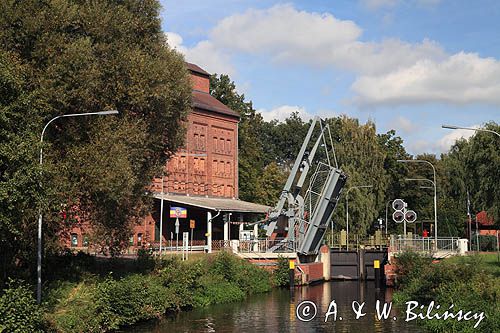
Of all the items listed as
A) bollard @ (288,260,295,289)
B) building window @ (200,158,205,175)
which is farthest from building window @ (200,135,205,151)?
bollard @ (288,260,295,289)

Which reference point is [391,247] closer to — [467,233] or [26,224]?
[26,224]

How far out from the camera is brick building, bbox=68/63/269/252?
57625 mm

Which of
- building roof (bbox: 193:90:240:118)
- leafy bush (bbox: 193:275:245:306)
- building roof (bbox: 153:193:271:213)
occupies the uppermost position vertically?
building roof (bbox: 193:90:240:118)

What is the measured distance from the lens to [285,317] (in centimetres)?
3173

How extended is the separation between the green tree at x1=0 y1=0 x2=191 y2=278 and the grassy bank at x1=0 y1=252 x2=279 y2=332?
86.8 inches

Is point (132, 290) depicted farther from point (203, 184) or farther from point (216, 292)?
point (203, 184)

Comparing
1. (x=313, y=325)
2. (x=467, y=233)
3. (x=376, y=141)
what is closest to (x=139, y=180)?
(x=313, y=325)

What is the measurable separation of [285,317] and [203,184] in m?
35.8

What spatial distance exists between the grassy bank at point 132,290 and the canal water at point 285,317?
0.81 metres

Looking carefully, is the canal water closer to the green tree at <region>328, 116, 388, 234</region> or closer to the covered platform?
the covered platform

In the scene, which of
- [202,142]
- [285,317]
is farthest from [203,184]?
[285,317]

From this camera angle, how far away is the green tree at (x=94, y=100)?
25.5 metres

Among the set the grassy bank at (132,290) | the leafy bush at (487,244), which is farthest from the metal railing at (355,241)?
the grassy bank at (132,290)

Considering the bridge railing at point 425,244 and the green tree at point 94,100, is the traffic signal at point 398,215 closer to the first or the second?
the bridge railing at point 425,244
